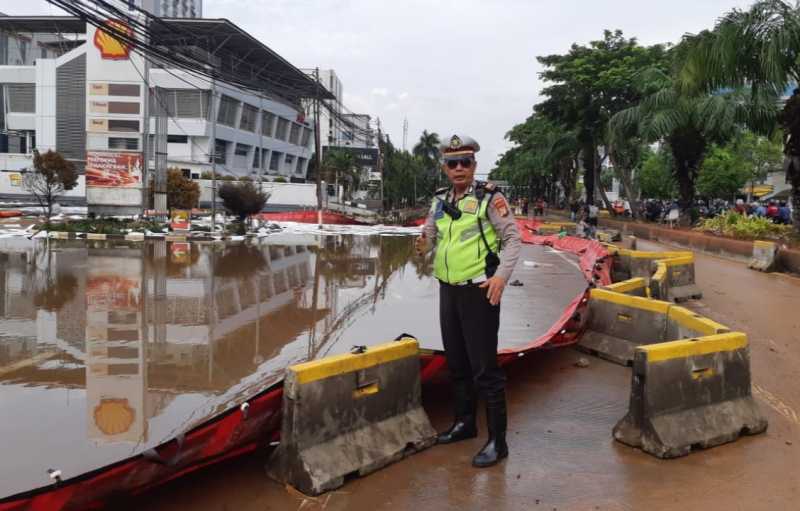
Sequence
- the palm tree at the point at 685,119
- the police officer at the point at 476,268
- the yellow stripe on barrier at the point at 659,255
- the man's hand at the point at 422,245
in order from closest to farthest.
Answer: the police officer at the point at 476,268
the man's hand at the point at 422,245
the yellow stripe on barrier at the point at 659,255
the palm tree at the point at 685,119

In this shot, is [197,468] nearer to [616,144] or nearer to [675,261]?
[675,261]

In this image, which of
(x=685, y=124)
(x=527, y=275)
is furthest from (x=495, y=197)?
(x=685, y=124)

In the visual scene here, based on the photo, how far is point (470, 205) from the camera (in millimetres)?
3543

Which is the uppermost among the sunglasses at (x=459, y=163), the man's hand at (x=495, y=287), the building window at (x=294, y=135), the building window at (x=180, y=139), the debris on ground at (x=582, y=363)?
the building window at (x=294, y=135)

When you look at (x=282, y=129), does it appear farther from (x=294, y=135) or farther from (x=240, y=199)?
(x=240, y=199)

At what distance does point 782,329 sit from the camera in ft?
24.1

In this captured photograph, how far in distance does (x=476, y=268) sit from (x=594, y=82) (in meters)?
26.7

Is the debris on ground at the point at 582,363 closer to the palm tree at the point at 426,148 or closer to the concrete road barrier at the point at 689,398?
the concrete road barrier at the point at 689,398

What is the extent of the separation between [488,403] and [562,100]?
28.5 meters

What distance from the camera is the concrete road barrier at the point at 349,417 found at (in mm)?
3217

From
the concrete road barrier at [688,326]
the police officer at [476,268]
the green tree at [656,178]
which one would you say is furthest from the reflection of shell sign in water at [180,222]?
the green tree at [656,178]

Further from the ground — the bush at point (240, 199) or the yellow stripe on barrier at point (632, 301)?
the bush at point (240, 199)

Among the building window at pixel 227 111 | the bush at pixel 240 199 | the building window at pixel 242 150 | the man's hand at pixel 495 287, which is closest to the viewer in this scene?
the man's hand at pixel 495 287

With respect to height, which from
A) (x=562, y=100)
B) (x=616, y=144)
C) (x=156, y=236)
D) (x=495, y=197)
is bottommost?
(x=156, y=236)
